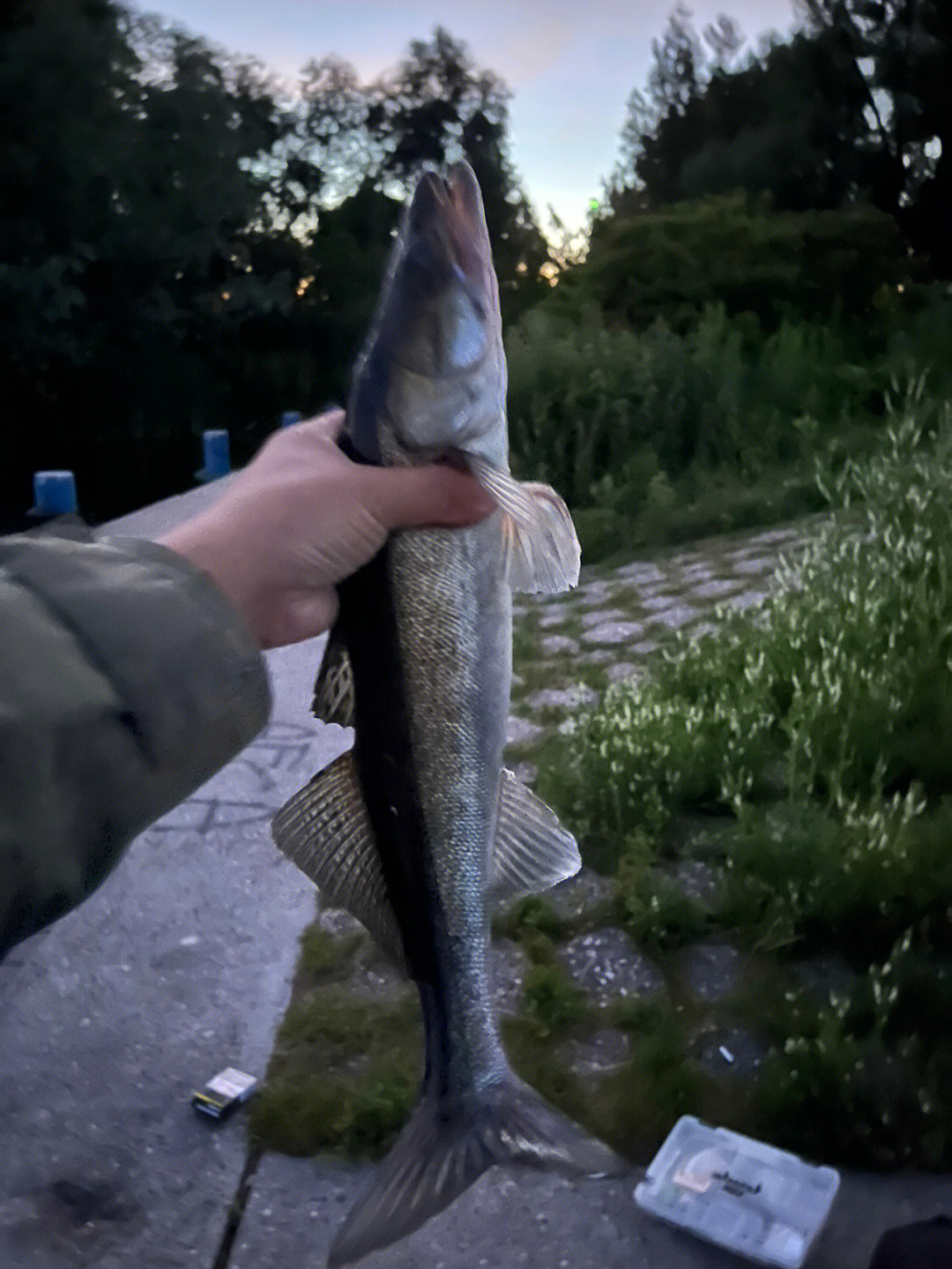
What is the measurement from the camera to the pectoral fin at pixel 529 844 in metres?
1.60

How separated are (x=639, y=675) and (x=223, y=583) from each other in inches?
120

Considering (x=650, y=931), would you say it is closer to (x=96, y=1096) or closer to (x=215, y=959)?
(x=215, y=959)

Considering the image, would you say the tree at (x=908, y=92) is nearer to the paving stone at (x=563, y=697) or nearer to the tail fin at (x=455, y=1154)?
the paving stone at (x=563, y=697)

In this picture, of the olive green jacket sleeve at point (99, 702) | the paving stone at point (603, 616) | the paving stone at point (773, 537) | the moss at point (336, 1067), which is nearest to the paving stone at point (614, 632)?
the paving stone at point (603, 616)

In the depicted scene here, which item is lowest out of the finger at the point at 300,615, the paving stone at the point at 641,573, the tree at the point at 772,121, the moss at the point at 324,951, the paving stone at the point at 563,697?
the moss at the point at 324,951

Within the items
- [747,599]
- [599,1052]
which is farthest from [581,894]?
[747,599]

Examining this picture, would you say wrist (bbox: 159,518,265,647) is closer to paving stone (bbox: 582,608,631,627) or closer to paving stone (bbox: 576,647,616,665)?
paving stone (bbox: 576,647,616,665)

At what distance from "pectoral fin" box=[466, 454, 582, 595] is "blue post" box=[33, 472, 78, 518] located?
24.3 feet

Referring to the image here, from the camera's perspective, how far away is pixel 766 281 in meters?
12.6

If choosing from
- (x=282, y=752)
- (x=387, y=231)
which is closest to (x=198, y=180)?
(x=387, y=231)

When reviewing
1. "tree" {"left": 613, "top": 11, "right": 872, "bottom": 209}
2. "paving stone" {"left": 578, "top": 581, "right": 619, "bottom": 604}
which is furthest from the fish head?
"tree" {"left": 613, "top": 11, "right": 872, "bottom": 209}

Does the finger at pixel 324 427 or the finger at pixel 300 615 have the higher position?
the finger at pixel 324 427

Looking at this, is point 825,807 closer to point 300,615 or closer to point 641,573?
point 300,615

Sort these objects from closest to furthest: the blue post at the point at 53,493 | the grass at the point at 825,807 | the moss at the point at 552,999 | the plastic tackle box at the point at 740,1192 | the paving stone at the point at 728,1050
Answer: the plastic tackle box at the point at 740,1192 → the grass at the point at 825,807 → the paving stone at the point at 728,1050 → the moss at the point at 552,999 → the blue post at the point at 53,493
